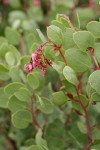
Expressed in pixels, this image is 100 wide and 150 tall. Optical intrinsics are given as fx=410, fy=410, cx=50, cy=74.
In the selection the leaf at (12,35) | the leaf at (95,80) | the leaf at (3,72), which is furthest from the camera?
the leaf at (12,35)

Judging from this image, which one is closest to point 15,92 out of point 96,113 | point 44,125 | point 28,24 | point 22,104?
point 22,104

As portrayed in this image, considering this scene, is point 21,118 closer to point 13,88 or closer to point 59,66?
point 13,88

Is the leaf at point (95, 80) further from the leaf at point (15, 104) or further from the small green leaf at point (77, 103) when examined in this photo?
the leaf at point (15, 104)

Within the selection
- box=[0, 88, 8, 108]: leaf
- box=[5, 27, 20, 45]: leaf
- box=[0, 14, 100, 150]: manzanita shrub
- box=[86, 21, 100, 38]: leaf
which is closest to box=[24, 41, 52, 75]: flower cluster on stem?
box=[0, 14, 100, 150]: manzanita shrub

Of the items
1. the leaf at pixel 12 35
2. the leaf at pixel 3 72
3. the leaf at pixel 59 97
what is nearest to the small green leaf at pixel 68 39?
the leaf at pixel 59 97

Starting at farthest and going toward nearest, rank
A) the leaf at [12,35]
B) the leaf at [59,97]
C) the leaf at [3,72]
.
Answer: the leaf at [12,35] → the leaf at [3,72] → the leaf at [59,97]

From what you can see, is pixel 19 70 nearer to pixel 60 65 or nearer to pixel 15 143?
pixel 60 65

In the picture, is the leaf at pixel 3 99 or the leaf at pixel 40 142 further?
the leaf at pixel 3 99
